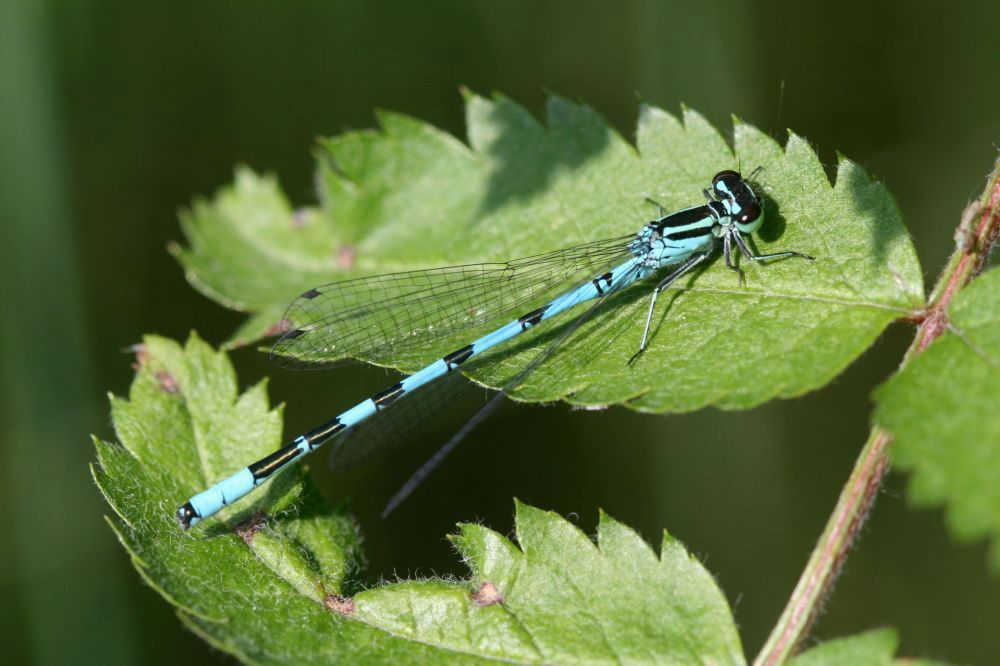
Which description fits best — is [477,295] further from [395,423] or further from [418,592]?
[418,592]

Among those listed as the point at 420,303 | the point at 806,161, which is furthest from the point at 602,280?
the point at 806,161

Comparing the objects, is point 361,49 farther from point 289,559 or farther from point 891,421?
point 891,421

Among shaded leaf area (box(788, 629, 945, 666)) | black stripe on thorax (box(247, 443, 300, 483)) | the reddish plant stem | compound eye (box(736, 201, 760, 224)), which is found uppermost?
black stripe on thorax (box(247, 443, 300, 483))

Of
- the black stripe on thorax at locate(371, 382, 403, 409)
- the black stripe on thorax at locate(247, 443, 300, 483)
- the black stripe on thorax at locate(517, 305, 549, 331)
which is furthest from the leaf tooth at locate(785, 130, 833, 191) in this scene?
the black stripe on thorax at locate(247, 443, 300, 483)

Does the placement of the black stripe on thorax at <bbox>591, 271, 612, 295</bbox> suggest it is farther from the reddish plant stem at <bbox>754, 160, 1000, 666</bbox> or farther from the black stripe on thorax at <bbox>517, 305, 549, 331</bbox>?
the reddish plant stem at <bbox>754, 160, 1000, 666</bbox>

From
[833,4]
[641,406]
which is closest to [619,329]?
[641,406]

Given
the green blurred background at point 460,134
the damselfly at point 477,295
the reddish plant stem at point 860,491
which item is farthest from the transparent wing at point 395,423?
the reddish plant stem at point 860,491
